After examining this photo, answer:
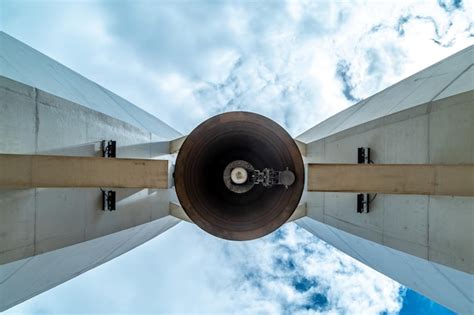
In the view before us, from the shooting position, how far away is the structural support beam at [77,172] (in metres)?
4.54

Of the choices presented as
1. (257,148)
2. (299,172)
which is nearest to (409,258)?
(299,172)

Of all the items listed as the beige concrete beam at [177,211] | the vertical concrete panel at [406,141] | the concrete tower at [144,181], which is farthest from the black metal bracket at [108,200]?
the vertical concrete panel at [406,141]

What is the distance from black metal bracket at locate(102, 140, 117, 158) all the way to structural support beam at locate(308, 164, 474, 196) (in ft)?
12.4

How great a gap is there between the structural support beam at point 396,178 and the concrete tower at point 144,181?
15mm

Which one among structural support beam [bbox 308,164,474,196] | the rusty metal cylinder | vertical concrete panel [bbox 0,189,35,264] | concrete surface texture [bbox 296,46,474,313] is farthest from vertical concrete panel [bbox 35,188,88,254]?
concrete surface texture [bbox 296,46,474,313]

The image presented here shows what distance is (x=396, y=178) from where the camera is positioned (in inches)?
193

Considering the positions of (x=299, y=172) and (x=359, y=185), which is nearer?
(x=359, y=185)

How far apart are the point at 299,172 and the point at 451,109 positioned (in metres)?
2.34

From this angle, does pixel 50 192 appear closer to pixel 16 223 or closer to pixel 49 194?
pixel 49 194

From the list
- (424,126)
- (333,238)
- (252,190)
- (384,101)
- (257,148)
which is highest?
(384,101)

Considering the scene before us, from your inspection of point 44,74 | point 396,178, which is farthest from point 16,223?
point 396,178

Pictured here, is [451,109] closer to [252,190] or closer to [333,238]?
[252,190]

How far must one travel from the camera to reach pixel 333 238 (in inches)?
459

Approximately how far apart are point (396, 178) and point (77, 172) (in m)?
4.06
